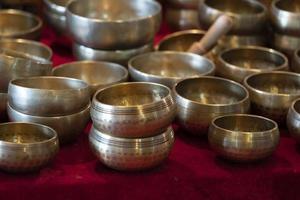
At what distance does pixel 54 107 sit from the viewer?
3.84 feet

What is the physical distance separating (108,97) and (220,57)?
367 mm

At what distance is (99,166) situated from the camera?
1160mm

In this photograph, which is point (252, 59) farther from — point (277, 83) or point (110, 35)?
point (110, 35)

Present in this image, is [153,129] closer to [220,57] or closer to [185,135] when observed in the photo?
[185,135]

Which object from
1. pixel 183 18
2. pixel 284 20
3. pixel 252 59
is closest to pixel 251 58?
pixel 252 59

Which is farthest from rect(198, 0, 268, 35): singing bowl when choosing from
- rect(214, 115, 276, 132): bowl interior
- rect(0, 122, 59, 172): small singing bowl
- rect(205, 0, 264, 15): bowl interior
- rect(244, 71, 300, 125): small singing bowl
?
rect(0, 122, 59, 172): small singing bowl

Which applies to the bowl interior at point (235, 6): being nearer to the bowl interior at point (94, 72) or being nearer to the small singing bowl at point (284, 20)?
the small singing bowl at point (284, 20)

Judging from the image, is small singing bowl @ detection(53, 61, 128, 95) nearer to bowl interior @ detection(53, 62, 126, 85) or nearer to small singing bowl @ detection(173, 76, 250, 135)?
bowl interior @ detection(53, 62, 126, 85)

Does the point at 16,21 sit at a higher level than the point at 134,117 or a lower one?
lower

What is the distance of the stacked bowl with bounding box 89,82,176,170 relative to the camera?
1.09 metres

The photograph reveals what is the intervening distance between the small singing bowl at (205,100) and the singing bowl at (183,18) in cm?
48

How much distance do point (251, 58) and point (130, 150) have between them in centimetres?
56

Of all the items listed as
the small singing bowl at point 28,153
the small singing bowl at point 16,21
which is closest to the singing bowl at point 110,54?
the small singing bowl at point 16,21

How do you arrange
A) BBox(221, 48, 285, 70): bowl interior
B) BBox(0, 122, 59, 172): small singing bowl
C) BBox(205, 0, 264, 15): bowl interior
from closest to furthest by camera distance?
BBox(0, 122, 59, 172): small singing bowl
BBox(221, 48, 285, 70): bowl interior
BBox(205, 0, 264, 15): bowl interior
